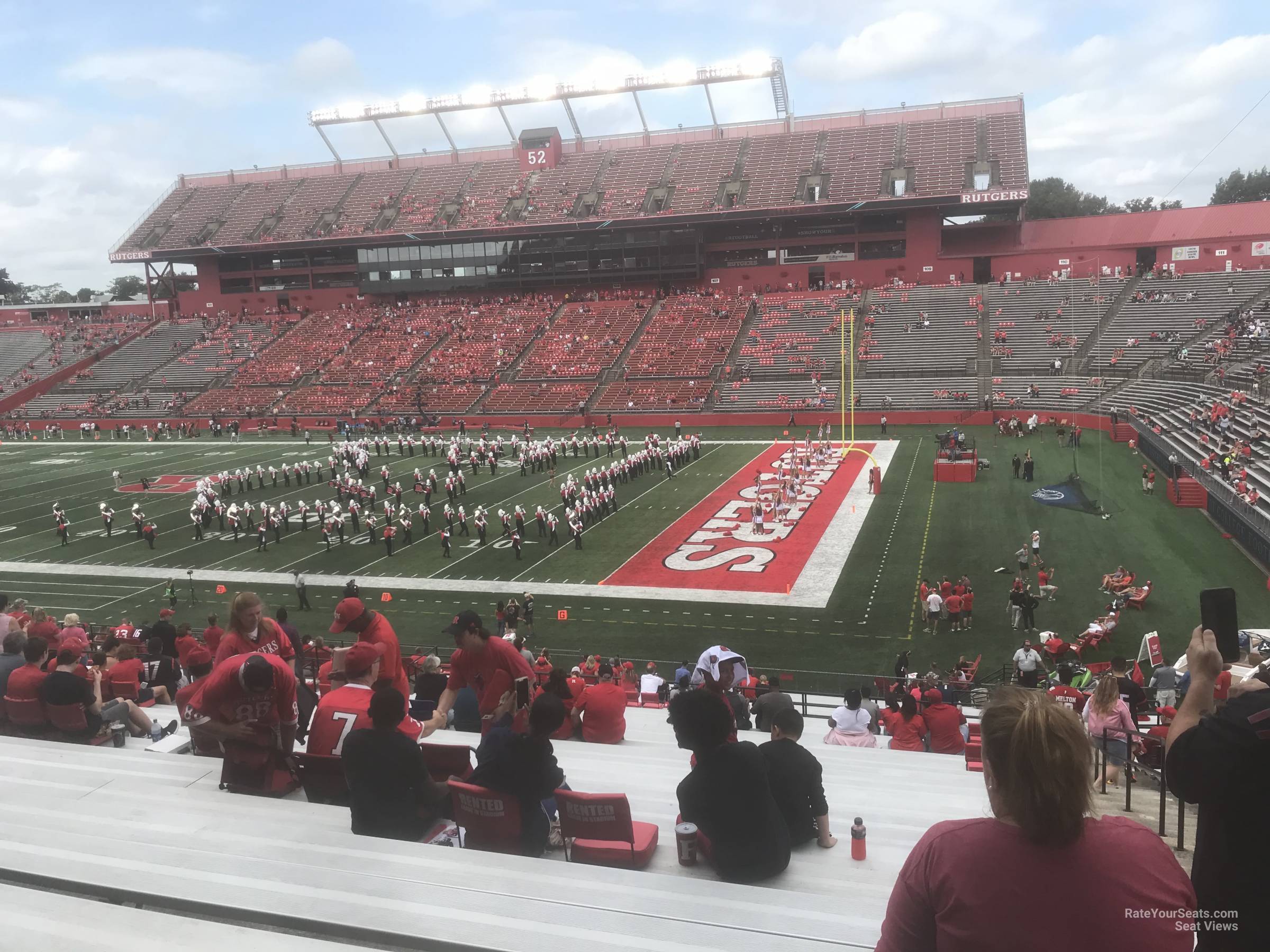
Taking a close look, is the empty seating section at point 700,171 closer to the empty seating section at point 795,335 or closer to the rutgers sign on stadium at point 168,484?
the empty seating section at point 795,335

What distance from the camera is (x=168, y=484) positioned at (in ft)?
110

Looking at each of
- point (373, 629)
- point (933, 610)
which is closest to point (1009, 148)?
point (933, 610)

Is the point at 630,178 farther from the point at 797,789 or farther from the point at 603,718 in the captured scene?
the point at 797,789

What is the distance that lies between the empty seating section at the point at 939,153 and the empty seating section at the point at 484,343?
2604 centimetres

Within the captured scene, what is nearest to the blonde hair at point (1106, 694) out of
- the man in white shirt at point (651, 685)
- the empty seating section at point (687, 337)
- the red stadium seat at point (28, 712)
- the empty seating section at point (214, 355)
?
the man in white shirt at point (651, 685)

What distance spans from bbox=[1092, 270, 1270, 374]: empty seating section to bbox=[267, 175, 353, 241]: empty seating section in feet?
184

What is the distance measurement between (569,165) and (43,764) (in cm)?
6874

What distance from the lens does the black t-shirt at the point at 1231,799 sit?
237 cm

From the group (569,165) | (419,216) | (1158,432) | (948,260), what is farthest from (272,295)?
(1158,432)

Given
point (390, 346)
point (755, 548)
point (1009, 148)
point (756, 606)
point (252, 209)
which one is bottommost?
point (756, 606)

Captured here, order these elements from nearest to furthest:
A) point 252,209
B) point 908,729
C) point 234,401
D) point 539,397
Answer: point 908,729 < point 539,397 < point 234,401 < point 252,209

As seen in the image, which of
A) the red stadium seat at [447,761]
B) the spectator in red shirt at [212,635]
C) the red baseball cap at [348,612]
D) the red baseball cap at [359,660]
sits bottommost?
the spectator in red shirt at [212,635]

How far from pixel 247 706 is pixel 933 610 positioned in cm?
1240

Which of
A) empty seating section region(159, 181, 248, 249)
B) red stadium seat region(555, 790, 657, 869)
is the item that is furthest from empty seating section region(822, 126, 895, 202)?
red stadium seat region(555, 790, 657, 869)
